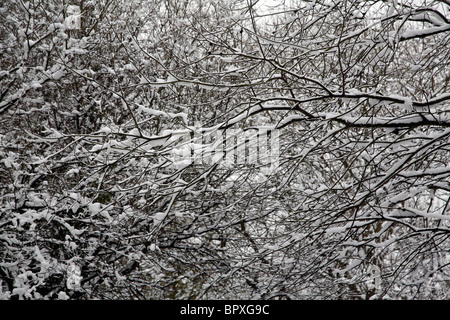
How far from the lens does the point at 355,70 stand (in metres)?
4.99

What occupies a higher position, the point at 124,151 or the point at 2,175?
the point at 2,175

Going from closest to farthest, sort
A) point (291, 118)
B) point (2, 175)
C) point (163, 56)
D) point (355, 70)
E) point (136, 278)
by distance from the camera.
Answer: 1. point (291, 118)
2. point (355, 70)
3. point (2, 175)
4. point (136, 278)
5. point (163, 56)

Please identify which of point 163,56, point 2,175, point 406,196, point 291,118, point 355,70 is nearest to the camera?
point 291,118

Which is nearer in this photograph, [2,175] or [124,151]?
[124,151]

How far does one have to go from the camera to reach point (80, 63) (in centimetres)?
716

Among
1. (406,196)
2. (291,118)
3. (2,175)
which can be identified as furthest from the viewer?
(2,175)

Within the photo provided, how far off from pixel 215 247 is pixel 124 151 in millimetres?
4107

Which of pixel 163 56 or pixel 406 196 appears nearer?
pixel 406 196

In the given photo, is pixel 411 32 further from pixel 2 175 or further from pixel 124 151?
pixel 2 175

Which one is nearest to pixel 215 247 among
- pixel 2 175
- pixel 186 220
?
pixel 186 220
